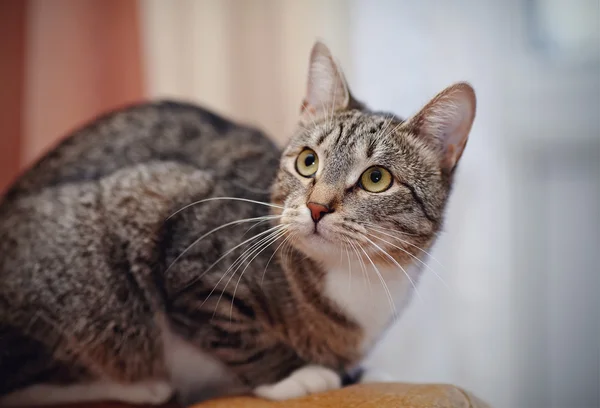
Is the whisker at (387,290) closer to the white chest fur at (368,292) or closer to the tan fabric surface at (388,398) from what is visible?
the white chest fur at (368,292)

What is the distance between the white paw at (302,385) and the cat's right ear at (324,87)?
54cm

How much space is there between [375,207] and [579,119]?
112cm

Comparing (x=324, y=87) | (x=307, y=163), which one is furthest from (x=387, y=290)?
(x=324, y=87)

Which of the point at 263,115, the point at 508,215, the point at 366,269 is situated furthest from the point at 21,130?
the point at 508,215

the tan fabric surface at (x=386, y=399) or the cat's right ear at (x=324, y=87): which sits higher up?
the cat's right ear at (x=324, y=87)

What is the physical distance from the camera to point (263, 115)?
6.50ft

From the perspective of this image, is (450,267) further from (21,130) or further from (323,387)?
(21,130)

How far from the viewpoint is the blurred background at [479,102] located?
5.76 ft

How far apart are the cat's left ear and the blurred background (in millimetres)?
557

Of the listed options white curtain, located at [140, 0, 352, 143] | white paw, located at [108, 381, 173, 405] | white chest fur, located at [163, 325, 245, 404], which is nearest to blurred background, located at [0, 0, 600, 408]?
white curtain, located at [140, 0, 352, 143]

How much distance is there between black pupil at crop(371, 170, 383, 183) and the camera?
104 cm

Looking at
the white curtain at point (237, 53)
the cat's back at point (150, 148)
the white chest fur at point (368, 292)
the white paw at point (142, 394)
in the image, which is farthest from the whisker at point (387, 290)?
the white curtain at point (237, 53)

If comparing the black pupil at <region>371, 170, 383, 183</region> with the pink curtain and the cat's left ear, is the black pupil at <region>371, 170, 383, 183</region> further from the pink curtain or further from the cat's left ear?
the pink curtain

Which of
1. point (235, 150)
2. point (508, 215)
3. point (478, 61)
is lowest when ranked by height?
point (508, 215)
